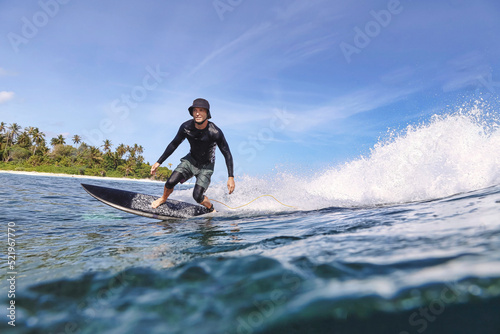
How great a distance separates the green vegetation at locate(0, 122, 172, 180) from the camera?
202 feet

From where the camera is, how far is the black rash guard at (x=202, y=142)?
20.6 ft

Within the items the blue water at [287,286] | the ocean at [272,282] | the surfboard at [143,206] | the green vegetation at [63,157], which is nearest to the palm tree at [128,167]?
the green vegetation at [63,157]

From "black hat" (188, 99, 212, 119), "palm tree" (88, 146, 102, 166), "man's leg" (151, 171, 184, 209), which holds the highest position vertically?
"palm tree" (88, 146, 102, 166)

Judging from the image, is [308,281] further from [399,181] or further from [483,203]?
[399,181]

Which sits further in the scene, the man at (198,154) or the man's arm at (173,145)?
the man's arm at (173,145)

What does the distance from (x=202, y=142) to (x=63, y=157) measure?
79019 millimetres

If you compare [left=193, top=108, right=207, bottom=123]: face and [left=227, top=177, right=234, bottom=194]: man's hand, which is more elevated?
[left=193, top=108, right=207, bottom=123]: face

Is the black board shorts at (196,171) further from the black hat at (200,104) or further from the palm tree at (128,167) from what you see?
the palm tree at (128,167)

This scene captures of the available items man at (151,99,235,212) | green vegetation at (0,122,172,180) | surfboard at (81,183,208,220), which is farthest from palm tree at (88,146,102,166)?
man at (151,99,235,212)

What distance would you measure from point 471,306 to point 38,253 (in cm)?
432

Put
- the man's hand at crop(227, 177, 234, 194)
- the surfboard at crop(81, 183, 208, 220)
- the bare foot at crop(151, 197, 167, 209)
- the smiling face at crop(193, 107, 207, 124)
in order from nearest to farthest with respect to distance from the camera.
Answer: the smiling face at crop(193, 107, 207, 124), the man's hand at crop(227, 177, 234, 194), the bare foot at crop(151, 197, 167, 209), the surfboard at crop(81, 183, 208, 220)

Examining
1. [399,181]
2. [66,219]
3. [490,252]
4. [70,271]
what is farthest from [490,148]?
[66,219]

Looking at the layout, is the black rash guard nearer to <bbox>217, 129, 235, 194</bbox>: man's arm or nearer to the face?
<bbox>217, 129, 235, 194</bbox>: man's arm

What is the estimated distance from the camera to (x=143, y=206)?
23.1 ft
